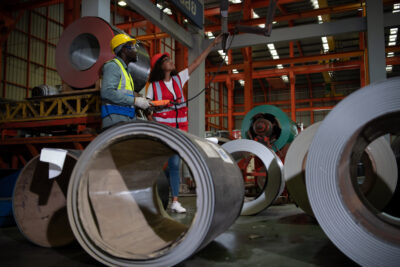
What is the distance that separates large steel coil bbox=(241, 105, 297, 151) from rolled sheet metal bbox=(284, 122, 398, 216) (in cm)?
347

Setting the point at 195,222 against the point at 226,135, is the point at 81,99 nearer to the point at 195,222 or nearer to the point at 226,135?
the point at 195,222

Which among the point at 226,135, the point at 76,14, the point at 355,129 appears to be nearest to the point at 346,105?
the point at 355,129

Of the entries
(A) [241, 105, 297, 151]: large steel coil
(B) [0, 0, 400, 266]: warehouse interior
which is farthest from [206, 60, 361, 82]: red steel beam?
(B) [0, 0, 400, 266]: warehouse interior

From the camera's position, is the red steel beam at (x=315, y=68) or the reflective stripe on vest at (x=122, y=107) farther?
the red steel beam at (x=315, y=68)

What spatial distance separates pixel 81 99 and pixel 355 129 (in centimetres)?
311

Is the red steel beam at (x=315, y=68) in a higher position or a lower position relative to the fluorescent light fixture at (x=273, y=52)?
lower

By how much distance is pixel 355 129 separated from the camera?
1.63 metres

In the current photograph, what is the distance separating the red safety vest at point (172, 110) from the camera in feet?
10.8

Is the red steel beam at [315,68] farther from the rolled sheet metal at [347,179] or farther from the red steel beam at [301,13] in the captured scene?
the rolled sheet metal at [347,179]

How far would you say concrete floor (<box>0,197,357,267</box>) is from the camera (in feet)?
5.87

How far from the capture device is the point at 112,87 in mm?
2549

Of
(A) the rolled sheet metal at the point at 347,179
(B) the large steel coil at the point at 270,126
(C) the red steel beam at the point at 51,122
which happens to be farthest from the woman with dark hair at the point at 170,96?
(B) the large steel coil at the point at 270,126

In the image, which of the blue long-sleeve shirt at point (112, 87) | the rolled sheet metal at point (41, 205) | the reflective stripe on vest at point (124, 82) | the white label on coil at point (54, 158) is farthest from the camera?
the reflective stripe on vest at point (124, 82)

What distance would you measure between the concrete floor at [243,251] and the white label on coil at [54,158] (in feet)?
1.69
